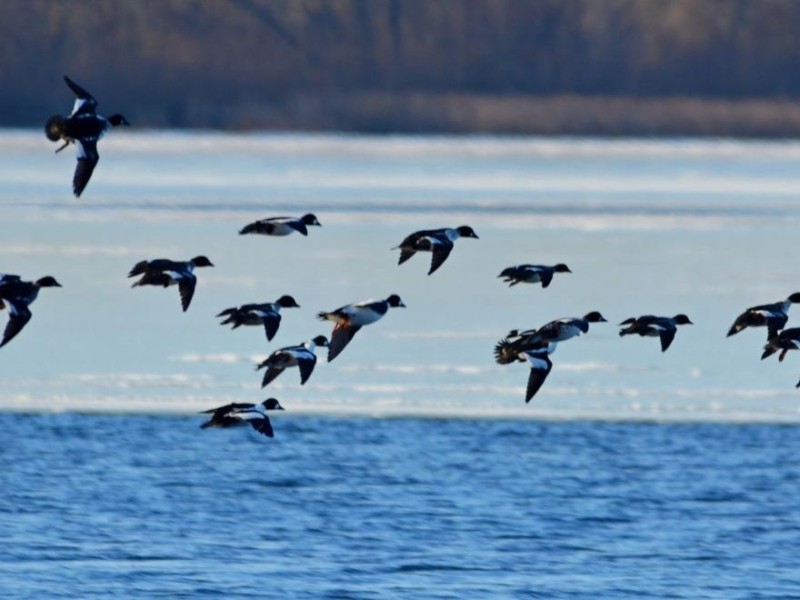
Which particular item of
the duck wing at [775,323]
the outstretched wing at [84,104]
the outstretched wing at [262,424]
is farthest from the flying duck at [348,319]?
the duck wing at [775,323]

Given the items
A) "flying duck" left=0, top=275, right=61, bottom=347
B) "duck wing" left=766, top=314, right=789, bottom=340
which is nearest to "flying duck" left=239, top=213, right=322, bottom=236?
"flying duck" left=0, top=275, right=61, bottom=347

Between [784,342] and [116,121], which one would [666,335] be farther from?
[116,121]

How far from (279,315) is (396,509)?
1.65 m

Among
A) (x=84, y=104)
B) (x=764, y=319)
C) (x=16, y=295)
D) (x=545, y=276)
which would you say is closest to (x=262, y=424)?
(x=16, y=295)

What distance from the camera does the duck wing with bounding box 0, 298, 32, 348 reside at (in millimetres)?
8500

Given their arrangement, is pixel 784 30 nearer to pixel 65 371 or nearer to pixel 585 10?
pixel 585 10

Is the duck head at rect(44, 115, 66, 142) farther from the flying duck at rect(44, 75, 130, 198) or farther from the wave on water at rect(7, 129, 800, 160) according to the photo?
the wave on water at rect(7, 129, 800, 160)

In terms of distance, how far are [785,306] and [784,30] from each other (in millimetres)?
55719

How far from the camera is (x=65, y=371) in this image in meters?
14.4

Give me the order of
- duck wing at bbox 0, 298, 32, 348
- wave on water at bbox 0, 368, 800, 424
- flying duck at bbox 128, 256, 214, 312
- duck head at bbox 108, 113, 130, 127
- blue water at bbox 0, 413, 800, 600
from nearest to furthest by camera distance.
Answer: duck wing at bbox 0, 298, 32, 348
blue water at bbox 0, 413, 800, 600
flying duck at bbox 128, 256, 214, 312
duck head at bbox 108, 113, 130, 127
wave on water at bbox 0, 368, 800, 424

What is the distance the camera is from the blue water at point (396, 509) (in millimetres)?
9344

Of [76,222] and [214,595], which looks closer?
[214,595]

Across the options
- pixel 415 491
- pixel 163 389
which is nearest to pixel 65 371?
pixel 163 389

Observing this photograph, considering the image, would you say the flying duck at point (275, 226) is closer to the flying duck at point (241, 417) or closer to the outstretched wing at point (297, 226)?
the outstretched wing at point (297, 226)
